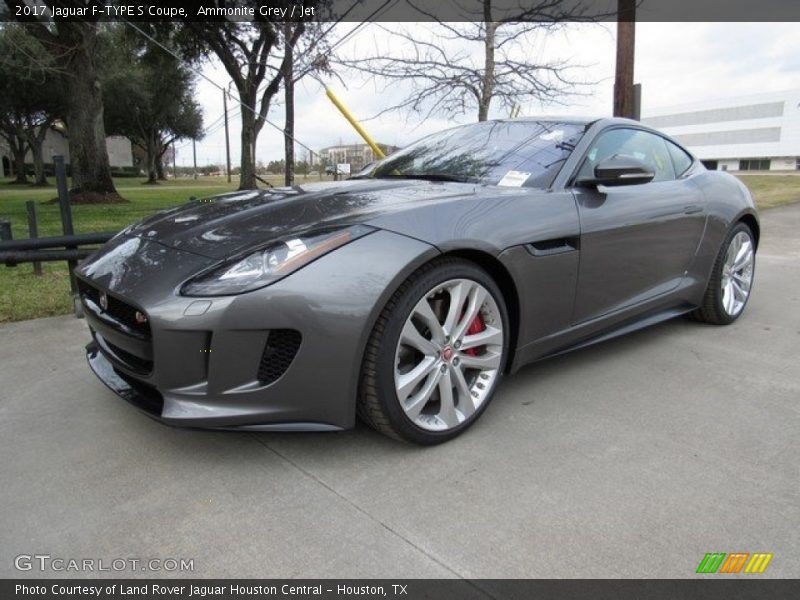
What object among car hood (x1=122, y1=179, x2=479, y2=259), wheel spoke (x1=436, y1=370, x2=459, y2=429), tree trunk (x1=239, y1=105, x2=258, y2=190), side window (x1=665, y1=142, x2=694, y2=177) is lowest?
wheel spoke (x1=436, y1=370, x2=459, y2=429)

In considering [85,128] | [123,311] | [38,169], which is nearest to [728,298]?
[123,311]

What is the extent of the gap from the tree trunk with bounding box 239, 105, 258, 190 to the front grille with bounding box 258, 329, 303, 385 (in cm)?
1514

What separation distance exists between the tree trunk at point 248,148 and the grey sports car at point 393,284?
13957 millimetres

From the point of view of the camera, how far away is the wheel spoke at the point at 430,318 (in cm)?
234

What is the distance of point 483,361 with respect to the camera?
2.63m

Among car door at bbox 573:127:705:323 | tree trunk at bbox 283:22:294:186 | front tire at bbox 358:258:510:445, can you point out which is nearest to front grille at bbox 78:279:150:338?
front tire at bbox 358:258:510:445

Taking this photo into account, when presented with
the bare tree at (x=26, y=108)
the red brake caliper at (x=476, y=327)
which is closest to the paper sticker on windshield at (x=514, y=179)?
the red brake caliper at (x=476, y=327)

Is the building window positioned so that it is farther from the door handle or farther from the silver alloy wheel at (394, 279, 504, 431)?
the silver alloy wheel at (394, 279, 504, 431)

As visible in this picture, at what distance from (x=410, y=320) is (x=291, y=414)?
0.56m

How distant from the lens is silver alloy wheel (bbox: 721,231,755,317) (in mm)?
4176
